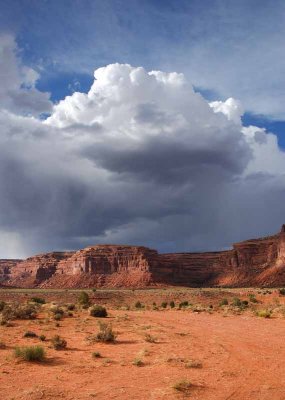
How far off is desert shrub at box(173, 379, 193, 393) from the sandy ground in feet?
0.39

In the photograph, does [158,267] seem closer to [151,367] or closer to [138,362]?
[138,362]

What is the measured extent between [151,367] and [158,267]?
139 metres

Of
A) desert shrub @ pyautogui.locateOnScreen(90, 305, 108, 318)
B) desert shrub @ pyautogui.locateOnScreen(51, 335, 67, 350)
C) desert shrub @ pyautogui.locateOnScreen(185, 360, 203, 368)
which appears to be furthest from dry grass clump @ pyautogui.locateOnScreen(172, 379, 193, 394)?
desert shrub @ pyautogui.locateOnScreen(90, 305, 108, 318)

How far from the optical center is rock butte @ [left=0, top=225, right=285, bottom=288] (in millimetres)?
134500

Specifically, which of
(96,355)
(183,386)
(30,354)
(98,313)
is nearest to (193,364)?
(183,386)

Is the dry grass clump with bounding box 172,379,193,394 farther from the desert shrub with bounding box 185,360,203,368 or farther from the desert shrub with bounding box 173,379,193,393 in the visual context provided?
the desert shrub with bounding box 185,360,203,368

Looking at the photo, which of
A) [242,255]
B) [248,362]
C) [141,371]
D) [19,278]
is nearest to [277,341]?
[248,362]

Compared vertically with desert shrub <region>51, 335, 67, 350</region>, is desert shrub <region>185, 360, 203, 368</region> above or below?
below

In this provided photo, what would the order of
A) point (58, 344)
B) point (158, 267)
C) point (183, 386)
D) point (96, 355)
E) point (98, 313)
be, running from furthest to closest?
point (158, 267)
point (98, 313)
point (58, 344)
point (96, 355)
point (183, 386)

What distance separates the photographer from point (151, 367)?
576 inches

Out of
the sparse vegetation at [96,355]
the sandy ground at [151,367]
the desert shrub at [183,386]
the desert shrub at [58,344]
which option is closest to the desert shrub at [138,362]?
the sandy ground at [151,367]

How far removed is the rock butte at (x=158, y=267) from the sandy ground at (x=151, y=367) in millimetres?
105834

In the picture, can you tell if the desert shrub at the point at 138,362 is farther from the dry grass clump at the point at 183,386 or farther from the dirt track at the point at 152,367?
the dry grass clump at the point at 183,386

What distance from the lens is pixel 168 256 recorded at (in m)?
165
